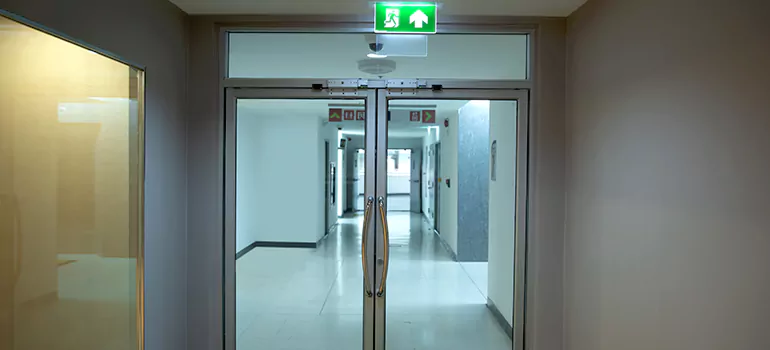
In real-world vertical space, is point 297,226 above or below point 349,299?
above

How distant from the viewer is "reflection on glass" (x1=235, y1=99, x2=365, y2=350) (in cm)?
324

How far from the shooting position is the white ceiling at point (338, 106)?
3094 mm

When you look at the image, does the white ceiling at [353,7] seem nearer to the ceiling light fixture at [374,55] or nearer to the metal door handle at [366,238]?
the ceiling light fixture at [374,55]

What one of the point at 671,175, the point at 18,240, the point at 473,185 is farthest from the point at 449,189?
the point at 18,240

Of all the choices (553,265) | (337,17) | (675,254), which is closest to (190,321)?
(337,17)

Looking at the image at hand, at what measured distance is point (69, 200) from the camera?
95.0 inches

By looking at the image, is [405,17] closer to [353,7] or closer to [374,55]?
[353,7]

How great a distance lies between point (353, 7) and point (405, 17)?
0.35 metres

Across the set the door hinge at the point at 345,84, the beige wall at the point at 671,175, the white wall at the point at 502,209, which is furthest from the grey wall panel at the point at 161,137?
the beige wall at the point at 671,175

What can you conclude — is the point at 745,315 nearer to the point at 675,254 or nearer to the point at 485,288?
the point at 675,254

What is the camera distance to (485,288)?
4.93 metres

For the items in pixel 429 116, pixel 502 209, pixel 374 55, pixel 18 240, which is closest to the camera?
pixel 18 240

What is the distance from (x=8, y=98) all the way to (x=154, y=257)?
3.67ft

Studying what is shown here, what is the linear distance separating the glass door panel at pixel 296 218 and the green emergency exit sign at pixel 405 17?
51 centimetres
